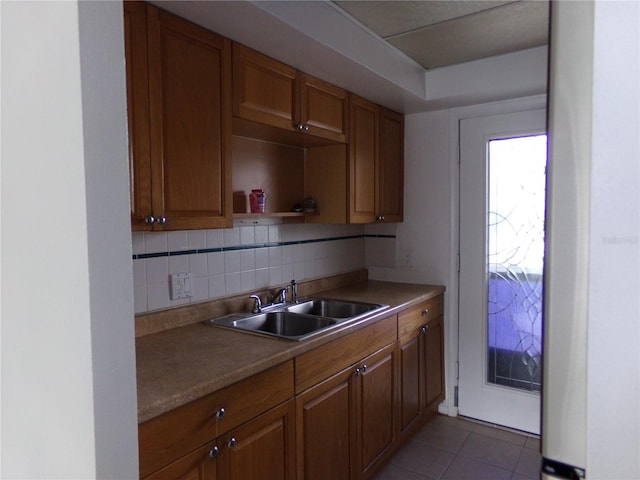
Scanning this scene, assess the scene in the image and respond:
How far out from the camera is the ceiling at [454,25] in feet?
6.45

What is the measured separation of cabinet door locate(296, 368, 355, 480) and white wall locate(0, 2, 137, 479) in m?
1.01

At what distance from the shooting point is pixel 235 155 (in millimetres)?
2240

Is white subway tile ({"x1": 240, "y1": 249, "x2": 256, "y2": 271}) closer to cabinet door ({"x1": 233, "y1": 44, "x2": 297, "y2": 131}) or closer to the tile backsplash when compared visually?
the tile backsplash

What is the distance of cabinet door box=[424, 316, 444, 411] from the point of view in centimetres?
288

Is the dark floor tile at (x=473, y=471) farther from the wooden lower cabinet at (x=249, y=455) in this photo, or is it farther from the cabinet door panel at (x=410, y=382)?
the wooden lower cabinet at (x=249, y=455)

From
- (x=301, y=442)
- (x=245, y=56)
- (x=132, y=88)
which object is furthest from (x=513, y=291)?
(x=132, y=88)

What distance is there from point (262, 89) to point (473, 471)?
2.24 m

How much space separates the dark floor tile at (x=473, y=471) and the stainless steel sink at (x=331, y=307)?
3.23 feet

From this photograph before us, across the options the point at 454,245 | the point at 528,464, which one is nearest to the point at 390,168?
the point at 454,245

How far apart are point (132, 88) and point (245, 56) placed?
56 centimetres

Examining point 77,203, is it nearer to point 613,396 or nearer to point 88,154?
point 88,154

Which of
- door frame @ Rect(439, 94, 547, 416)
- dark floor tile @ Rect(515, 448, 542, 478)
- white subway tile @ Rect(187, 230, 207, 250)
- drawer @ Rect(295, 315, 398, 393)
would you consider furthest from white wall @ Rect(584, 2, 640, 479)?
door frame @ Rect(439, 94, 547, 416)

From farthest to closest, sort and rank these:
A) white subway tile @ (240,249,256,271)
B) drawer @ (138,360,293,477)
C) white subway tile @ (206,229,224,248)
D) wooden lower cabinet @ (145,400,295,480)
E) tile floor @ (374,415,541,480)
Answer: tile floor @ (374,415,541,480) < white subway tile @ (240,249,256,271) < white subway tile @ (206,229,224,248) < wooden lower cabinet @ (145,400,295,480) < drawer @ (138,360,293,477)

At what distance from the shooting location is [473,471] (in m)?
2.46
